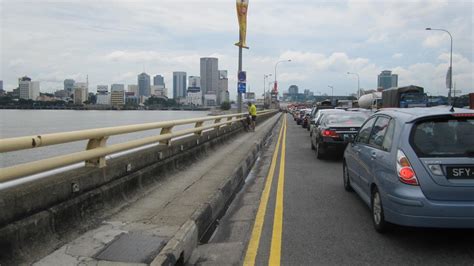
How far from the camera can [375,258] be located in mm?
5070

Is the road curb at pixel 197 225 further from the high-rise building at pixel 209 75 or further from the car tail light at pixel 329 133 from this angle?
the high-rise building at pixel 209 75

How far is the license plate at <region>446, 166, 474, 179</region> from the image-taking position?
5180mm

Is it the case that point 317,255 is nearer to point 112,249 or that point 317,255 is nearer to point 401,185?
point 401,185

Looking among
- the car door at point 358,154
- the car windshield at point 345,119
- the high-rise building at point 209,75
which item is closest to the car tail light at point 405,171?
the car door at point 358,154

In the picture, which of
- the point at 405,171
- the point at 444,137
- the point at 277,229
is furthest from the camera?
the point at 277,229

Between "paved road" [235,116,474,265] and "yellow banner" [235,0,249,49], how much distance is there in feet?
55.3

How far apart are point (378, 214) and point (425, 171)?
1.04m

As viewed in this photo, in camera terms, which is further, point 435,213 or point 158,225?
point 158,225

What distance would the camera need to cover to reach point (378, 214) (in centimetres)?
602

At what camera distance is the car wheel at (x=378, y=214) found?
5.84m

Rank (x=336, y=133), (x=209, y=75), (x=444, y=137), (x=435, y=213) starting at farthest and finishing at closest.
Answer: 1. (x=209, y=75)
2. (x=336, y=133)
3. (x=444, y=137)
4. (x=435, y=213)

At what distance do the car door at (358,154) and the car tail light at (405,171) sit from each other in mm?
1570

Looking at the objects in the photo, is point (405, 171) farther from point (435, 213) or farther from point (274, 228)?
point (274, 228)

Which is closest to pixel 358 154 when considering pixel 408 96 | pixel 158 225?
pixel 158 225
